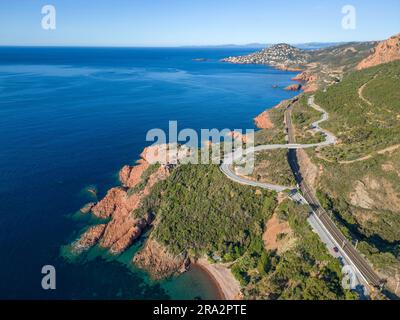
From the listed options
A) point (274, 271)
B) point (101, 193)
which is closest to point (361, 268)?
point (274, 271)

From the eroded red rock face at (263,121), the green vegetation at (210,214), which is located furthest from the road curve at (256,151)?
the eroded red rock face at (263,121)

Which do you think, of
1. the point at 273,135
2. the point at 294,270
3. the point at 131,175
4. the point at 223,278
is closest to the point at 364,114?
the point at 273,135

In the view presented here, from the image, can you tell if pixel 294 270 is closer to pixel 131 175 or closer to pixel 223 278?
pixel 223 278

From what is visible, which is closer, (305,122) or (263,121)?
(305,122)

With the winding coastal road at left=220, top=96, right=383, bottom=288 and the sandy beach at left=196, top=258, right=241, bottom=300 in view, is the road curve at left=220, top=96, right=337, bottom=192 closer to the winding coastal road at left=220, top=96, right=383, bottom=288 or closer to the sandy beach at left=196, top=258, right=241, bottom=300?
the winding coastal road at left=220, top=96, right=383, bottom=288

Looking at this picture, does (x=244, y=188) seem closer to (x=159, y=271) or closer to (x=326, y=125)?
(x=159, y=271)
